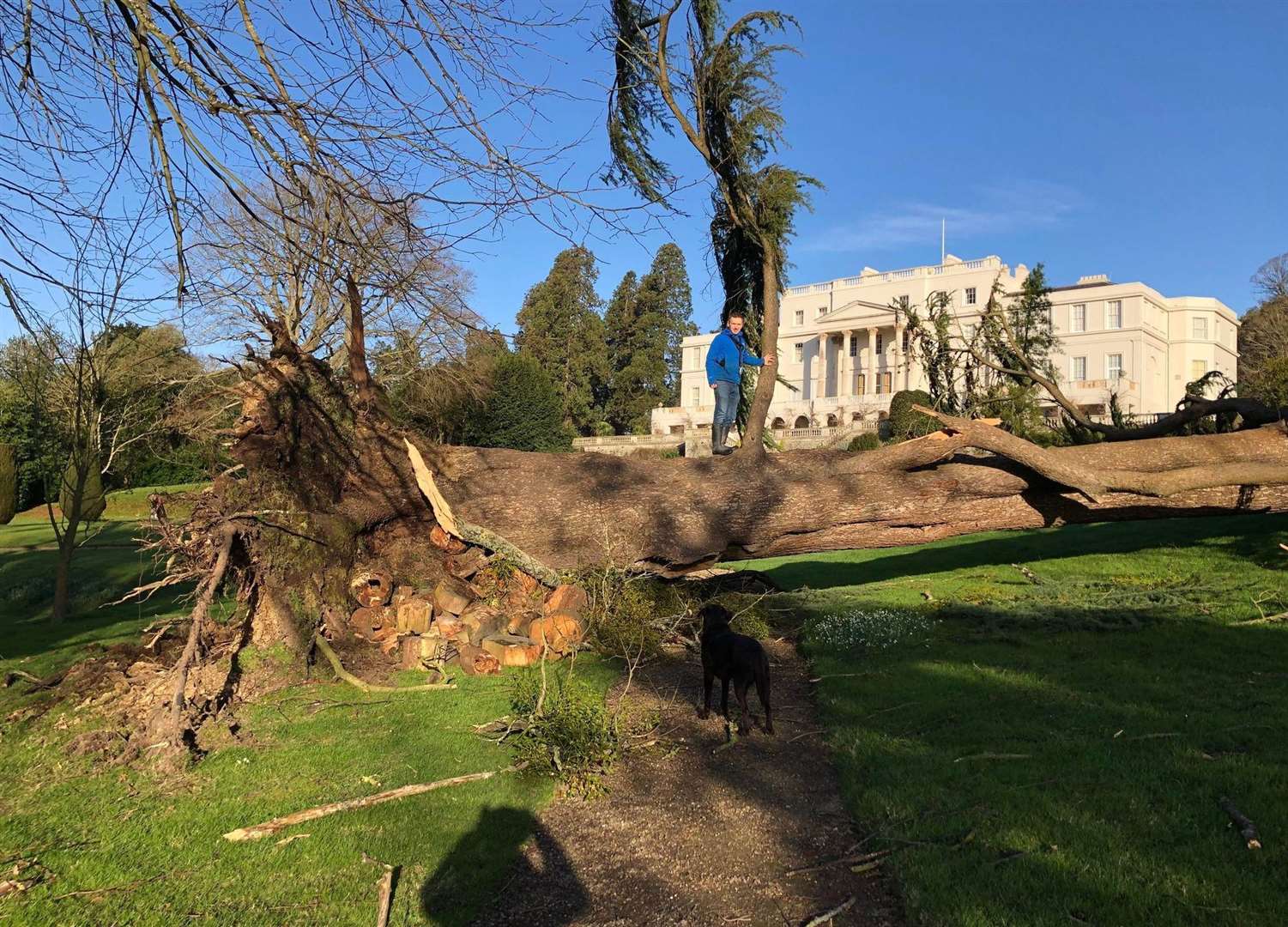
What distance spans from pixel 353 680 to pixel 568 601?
2.07 metres

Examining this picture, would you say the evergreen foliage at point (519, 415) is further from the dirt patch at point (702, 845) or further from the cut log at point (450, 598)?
the dirt patch at point (702, 845)

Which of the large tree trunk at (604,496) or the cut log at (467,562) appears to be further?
the cut log at (467,562)

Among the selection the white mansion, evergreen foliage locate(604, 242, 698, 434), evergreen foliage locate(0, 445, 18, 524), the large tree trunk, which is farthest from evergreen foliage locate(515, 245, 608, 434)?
the large tree trunk

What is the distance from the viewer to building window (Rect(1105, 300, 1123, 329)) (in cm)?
5703

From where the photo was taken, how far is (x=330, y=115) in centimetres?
316

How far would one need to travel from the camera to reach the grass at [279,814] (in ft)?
11.3

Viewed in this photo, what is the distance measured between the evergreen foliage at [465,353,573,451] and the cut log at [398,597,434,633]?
94.9ft

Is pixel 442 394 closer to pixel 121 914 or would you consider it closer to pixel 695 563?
pixel 695 563

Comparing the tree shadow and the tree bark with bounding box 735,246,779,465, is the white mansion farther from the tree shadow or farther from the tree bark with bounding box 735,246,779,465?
the tree shadow

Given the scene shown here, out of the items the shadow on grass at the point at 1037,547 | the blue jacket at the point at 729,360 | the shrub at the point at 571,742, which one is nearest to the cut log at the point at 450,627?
the shrub at the point at 571,742

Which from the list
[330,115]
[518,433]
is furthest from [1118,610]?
[518,433]

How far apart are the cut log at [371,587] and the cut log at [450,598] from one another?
46cm

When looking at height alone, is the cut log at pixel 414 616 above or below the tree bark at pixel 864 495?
below

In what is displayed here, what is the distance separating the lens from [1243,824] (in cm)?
341
